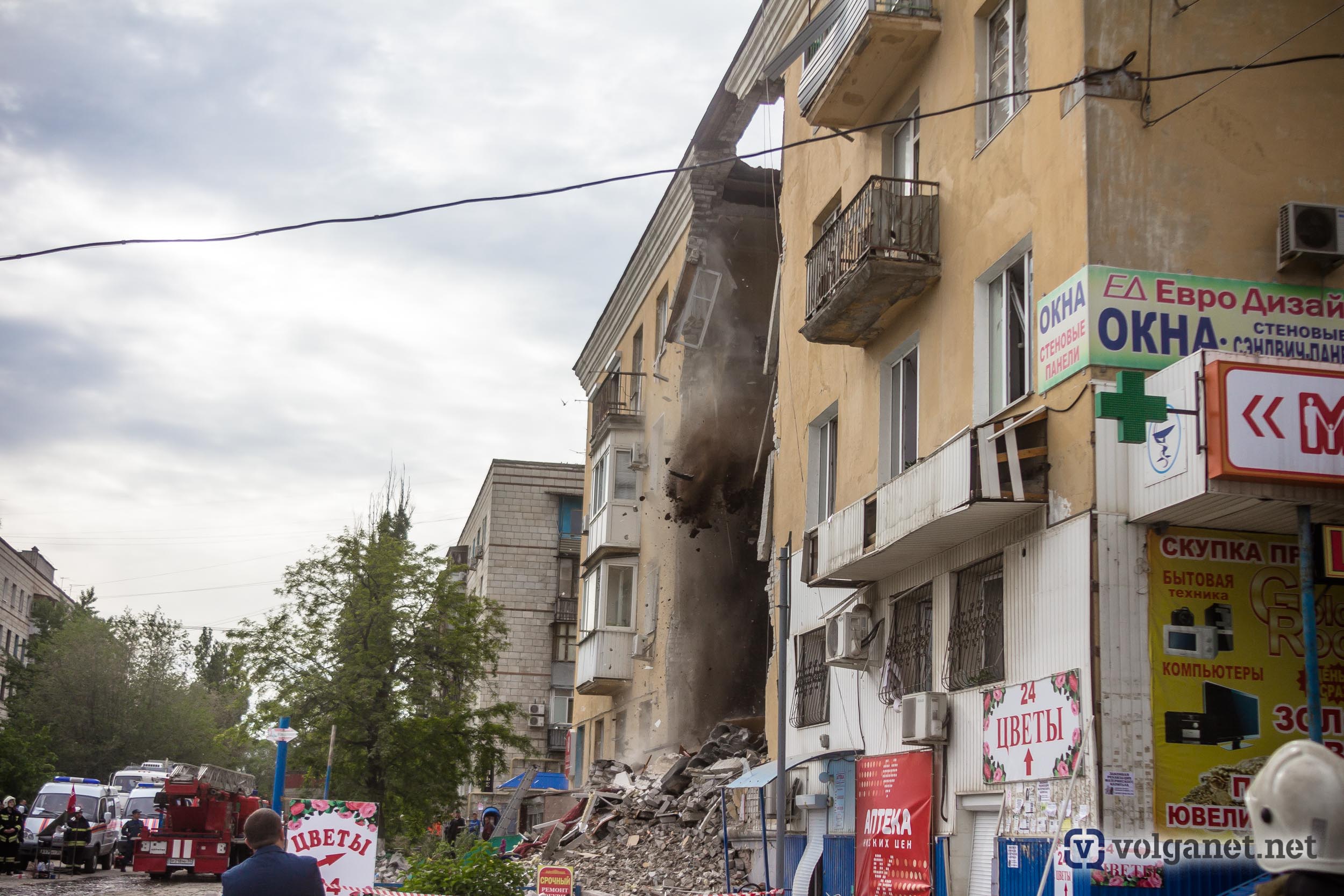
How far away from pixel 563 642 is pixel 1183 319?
43396 mm

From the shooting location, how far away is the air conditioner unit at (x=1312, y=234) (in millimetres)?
12250

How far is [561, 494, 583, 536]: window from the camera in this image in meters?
55.8

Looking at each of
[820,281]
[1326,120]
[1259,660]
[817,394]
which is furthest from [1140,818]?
[817,394]

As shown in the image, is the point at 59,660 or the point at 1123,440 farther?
the point at 59,660

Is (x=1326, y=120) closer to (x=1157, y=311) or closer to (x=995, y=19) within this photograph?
(x=1157, y=311)

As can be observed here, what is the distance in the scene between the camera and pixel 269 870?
645cm

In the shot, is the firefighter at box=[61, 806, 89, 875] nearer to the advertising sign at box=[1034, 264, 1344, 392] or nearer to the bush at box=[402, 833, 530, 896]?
the bush at box=[402, 833, 530, 896]

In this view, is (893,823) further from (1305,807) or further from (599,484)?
(599,484)

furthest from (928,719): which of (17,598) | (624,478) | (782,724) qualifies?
(17,598)

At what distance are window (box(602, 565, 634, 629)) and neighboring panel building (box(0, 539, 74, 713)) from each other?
45332 mm

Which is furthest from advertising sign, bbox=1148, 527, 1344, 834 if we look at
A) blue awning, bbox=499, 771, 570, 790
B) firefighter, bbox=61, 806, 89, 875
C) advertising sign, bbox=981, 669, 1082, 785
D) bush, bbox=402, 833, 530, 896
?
blue awning, bbox=499, 771, 570, 790

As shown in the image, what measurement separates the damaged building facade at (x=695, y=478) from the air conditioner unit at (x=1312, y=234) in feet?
57.2

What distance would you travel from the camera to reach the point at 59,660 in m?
65.2

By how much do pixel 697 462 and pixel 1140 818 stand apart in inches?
875
